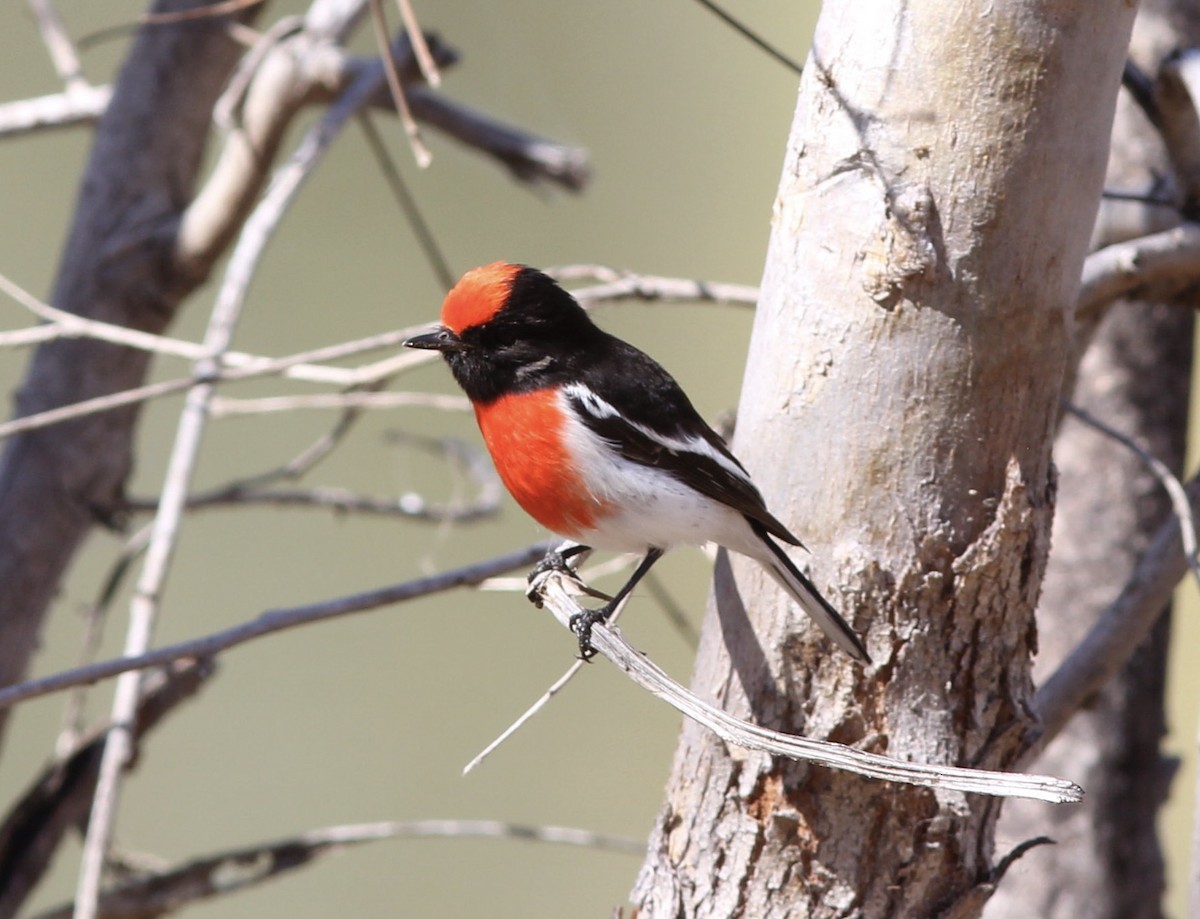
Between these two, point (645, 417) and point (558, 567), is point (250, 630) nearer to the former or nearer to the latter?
point (558, 567)

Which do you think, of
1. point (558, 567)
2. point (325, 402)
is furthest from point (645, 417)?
point (325, 402)

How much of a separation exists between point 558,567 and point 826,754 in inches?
34.5

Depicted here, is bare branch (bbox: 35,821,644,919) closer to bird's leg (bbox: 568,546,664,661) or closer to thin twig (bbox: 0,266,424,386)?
bird's leg (bbox: 568,546,664,661)

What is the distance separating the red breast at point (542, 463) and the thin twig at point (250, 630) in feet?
0.45

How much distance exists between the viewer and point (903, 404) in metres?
1.45

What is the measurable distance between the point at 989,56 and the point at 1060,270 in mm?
263

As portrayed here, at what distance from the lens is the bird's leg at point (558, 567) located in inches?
73.3

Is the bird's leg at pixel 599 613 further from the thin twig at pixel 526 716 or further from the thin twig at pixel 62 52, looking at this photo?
the thin twig at pixel 62 52

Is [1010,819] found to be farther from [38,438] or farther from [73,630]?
[73,630]

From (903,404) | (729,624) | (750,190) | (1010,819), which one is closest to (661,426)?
(729,624)

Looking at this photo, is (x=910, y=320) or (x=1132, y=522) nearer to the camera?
(x=910, y=320)

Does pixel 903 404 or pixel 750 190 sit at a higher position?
pixel 750 190

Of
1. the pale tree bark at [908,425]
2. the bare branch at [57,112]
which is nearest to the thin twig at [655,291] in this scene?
the pale tree bark at [908,425]

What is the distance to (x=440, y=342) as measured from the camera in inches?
83.2
